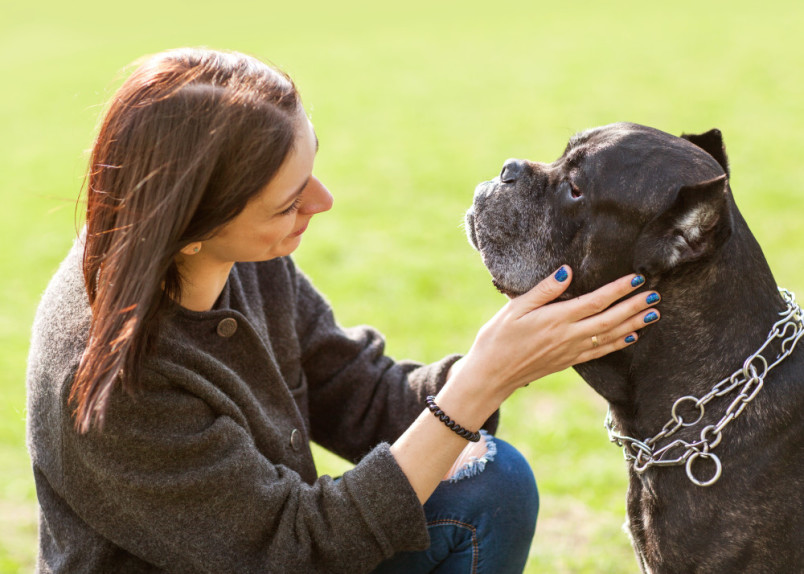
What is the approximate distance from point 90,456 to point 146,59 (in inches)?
49.0

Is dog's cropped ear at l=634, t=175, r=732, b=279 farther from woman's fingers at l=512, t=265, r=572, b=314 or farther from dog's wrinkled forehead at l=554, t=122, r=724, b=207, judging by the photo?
woman's fingers at l=512, t=265, r=572, b=314

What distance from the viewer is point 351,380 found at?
142 inches

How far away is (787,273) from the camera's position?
7.31 meters

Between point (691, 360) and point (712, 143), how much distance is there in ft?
2.47

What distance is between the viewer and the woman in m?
2.60

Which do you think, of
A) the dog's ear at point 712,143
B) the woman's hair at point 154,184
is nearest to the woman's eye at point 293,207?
the woman's hair at point 154,184

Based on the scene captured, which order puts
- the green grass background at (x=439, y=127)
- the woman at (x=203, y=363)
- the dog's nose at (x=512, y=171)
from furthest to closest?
1. the green grass background at (x=439, y=127)
2. the dog's nose at (x=512, y=171)
3. the woman at (x=203, y=363)

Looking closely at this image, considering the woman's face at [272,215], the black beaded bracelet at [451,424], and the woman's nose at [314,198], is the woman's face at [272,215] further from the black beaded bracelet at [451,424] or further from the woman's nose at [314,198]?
the black beaded bracelet at [451,424]

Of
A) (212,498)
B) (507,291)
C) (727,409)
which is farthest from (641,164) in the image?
(212,498)

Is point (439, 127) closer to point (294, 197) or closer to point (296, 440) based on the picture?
point (296, 440)

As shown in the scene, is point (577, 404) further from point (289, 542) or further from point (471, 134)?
point (471, 134)

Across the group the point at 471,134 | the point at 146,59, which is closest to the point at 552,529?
the point at 146,59

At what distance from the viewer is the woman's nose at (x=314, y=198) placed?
2979 millimetres

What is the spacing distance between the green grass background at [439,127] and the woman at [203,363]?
0.41 meters
